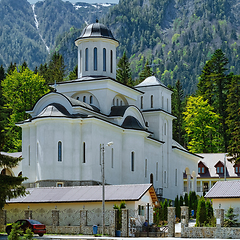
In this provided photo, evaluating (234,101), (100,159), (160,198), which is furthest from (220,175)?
(100,159)

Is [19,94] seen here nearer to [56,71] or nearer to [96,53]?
[56,71]

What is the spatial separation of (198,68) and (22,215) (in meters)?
164

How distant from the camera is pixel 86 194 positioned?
40.0 m

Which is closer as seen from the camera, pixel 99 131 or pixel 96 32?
pixel 99 131

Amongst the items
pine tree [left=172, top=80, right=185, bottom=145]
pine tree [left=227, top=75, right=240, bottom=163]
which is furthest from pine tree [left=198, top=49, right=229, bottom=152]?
pine tree [left=172, top=80, right=185, bottom=145]

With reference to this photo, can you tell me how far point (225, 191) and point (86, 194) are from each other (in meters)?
9.30

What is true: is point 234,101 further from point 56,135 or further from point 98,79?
point 56,135

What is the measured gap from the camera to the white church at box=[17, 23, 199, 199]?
4675 cm

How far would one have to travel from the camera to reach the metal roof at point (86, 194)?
127ft

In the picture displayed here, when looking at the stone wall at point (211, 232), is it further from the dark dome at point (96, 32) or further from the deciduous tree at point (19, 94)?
the deciduous tree at point (19, 94)

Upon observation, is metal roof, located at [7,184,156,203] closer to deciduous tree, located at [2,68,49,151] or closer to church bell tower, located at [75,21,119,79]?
church bell tower, located at [75,21,119,79]

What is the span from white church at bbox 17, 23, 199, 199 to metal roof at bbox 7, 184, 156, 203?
3.16m

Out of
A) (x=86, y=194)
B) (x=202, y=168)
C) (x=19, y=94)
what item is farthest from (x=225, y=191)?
(x=19, y=94)

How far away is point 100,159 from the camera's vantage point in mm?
47156
